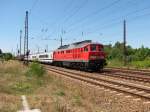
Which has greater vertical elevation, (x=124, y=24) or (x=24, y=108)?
(x=124, y=24)

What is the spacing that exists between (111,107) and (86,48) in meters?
19.7

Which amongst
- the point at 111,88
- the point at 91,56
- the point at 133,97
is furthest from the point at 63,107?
the point at 91,56

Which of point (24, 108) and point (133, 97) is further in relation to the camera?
point (133, 97)

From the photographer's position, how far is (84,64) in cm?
3184

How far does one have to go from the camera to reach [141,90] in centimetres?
1538

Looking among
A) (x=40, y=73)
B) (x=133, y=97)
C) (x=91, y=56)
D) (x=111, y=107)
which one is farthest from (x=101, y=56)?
(x=111, y=107)

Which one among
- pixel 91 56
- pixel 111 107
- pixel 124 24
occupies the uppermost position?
pixel 124 24

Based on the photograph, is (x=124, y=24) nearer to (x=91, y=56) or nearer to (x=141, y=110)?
(x=91, y=56)

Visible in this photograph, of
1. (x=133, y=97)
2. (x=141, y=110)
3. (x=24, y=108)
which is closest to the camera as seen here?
(x=24, y=108)


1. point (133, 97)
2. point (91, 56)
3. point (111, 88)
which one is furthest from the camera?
point (91, 56)

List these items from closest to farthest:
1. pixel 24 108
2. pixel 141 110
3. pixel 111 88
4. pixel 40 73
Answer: pixel 24 108, pixel 141 110, pixel 111 88, pixel 40 73

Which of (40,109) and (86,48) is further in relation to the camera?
(86,48)

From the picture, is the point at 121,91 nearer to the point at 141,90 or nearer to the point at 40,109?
the point at 141,90

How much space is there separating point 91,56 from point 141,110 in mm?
19954
